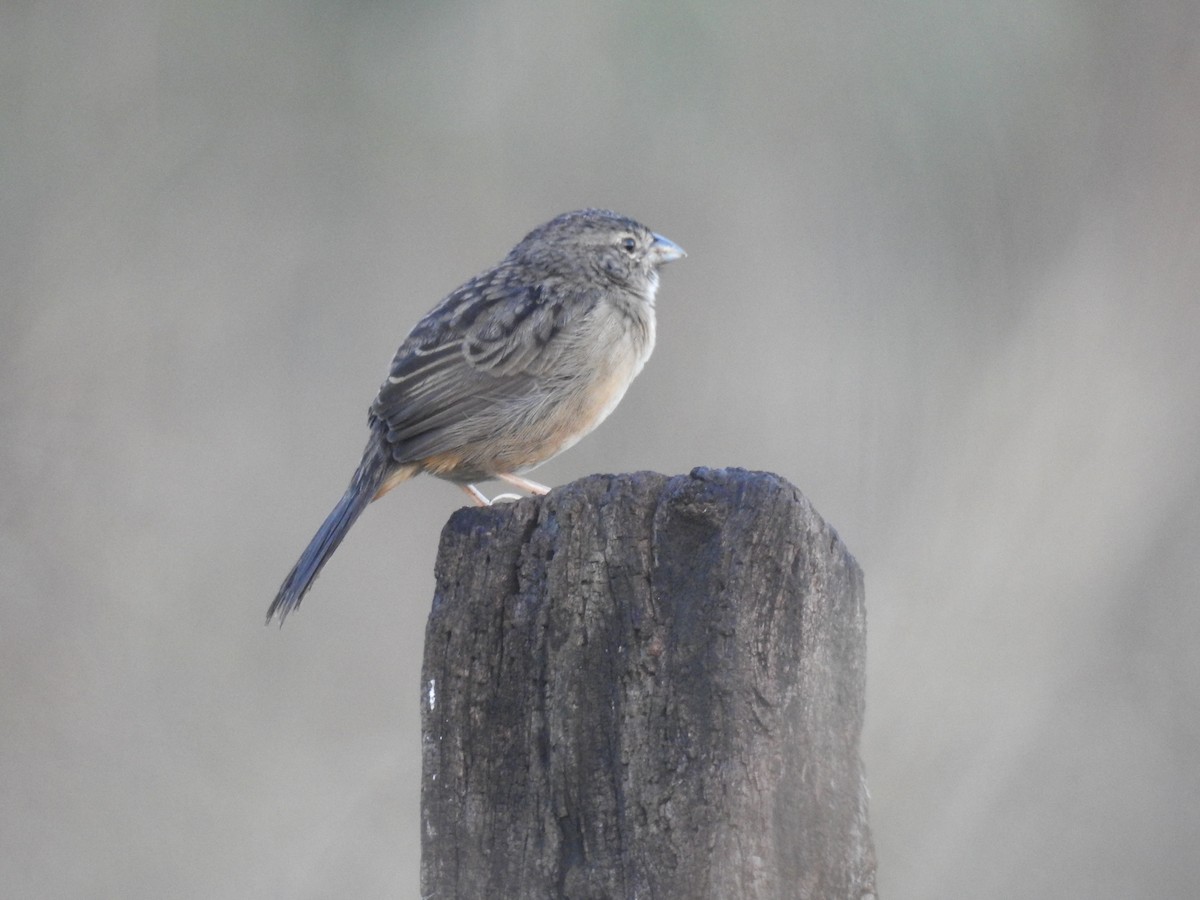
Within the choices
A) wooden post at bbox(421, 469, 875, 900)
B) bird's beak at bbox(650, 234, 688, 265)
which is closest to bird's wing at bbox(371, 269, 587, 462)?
bird's beak at bbox(650, 234, 688, 265)

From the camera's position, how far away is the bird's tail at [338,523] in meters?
3.73

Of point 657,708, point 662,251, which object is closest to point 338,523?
point 662,251

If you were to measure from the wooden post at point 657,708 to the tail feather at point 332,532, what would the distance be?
1521 mm

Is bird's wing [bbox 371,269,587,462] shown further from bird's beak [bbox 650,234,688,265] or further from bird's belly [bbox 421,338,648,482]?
bird's beak [bbox 650,234,688,265]

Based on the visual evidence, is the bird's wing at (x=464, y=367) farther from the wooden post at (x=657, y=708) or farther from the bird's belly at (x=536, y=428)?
the wooden post at (x=657, y=708)

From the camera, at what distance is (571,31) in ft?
27.6

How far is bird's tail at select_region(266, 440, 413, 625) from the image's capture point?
373 centimetres

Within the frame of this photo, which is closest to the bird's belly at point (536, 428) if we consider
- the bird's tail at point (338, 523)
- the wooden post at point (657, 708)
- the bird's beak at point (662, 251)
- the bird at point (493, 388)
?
the bird at point (493, 388)

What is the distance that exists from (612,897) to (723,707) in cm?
32

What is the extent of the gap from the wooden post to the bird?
166 cm

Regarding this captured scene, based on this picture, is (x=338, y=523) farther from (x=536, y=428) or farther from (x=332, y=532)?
(x=536, y=428)

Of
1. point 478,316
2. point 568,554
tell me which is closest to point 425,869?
point 568,554

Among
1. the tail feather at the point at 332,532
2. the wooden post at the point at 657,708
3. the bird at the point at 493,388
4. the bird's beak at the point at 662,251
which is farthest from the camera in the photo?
the bird's beak at the point at 662,251

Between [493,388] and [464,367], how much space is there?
0.11 m
